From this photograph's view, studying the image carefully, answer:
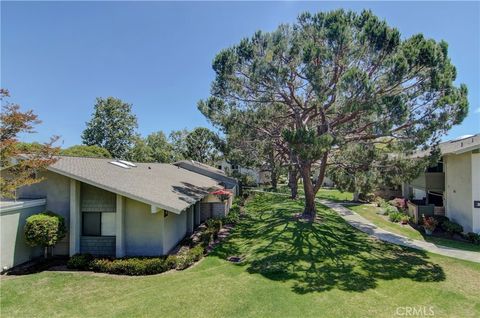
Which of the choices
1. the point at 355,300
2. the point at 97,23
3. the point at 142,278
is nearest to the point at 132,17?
the point at 97,23

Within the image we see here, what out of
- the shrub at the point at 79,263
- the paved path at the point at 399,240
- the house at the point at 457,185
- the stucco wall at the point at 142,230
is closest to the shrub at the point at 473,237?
the house at the point at 457,185

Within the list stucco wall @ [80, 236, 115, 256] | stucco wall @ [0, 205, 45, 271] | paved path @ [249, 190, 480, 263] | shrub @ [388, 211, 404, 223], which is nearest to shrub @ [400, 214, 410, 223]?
shrub @ [388, 211, 404, 223]

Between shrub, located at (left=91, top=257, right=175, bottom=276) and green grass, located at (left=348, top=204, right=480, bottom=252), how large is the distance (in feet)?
53.0

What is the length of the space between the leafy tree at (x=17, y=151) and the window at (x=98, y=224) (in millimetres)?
2853

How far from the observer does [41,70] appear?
2448 centimetres

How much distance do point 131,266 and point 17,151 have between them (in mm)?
6523

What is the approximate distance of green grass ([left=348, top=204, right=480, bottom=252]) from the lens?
16250 millimetres

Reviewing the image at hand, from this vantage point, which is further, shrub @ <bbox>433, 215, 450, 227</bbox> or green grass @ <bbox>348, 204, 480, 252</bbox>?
shrub @ <bbox>433, 215, 450, 227</bbox>

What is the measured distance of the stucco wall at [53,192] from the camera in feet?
43.4

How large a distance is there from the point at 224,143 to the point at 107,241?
18.7m

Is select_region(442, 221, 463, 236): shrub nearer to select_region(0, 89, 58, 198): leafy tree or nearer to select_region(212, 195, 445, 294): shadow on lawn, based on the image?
select_region(212, 195, 445, 294): shadow on lawn

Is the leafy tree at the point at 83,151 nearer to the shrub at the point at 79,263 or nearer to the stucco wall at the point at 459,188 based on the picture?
the shrub at the point at 79,263

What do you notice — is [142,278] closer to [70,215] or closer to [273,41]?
[70,215]

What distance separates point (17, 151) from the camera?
1089 centimetres
